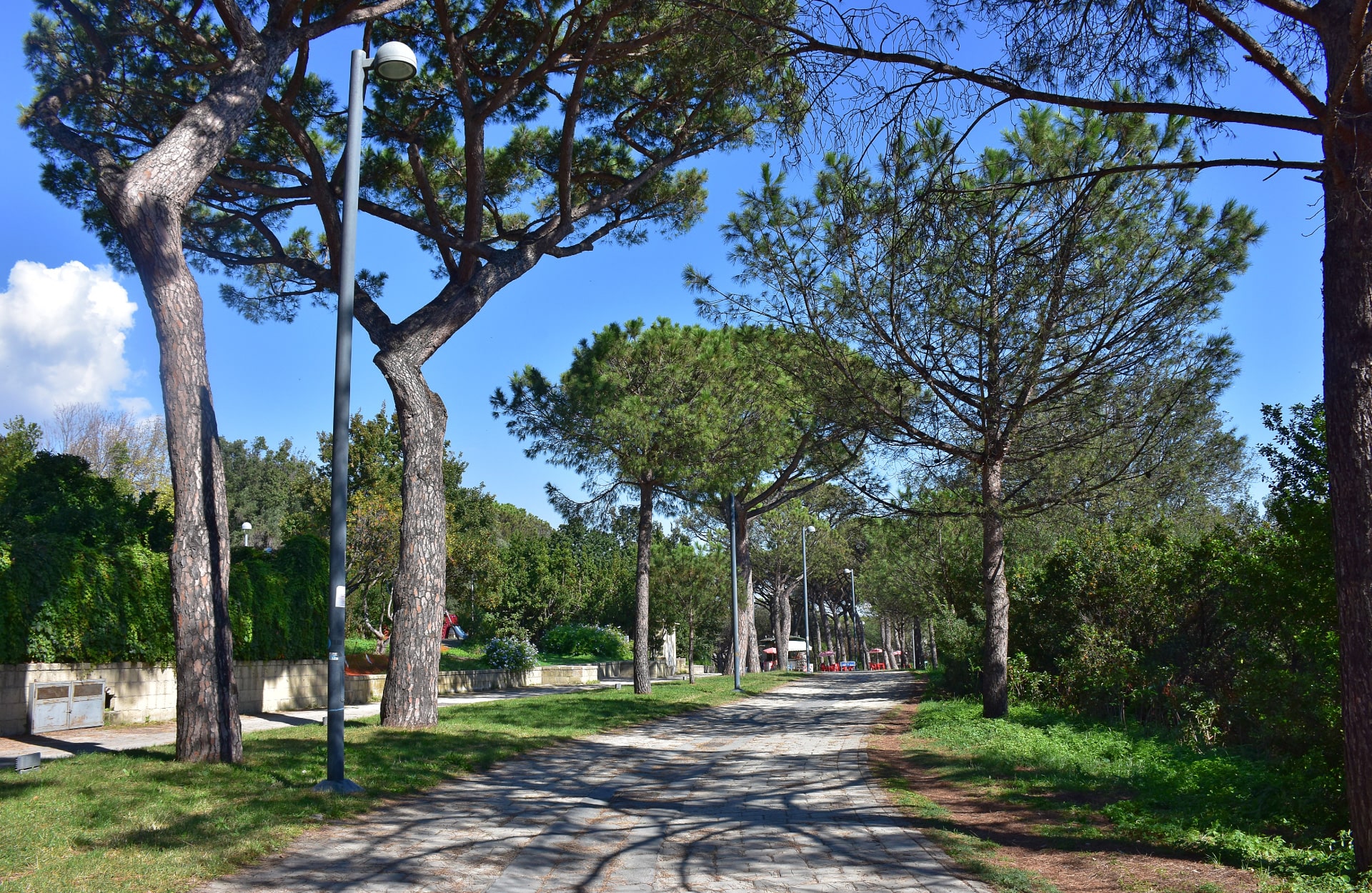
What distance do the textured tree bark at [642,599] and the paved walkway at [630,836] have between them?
32.8ft

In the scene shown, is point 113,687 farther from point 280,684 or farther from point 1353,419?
point 1353,419

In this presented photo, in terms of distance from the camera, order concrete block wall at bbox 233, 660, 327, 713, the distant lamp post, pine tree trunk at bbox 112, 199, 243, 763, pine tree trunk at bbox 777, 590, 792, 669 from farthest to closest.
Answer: pine tree trunk at bbox 777, 590, 792, 669, the distant lamp post, concrete block wall at bbox 233, 660, 327, 713, pine tree trunk at bbox 112, 199, 243, 763

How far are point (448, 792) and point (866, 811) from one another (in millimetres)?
3564

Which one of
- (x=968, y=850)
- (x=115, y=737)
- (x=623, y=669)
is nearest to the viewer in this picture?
(x=968, y=850)

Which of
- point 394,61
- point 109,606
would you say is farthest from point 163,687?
point 394,61

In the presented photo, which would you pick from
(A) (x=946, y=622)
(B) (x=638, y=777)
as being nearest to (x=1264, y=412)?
(A) (x=946, y=622)

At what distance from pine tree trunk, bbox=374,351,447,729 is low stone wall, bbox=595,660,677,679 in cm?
2014

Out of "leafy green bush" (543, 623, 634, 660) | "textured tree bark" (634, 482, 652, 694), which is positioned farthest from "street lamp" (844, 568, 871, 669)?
"textured tree bark" (634, 482, 652, 694)

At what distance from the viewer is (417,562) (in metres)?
11.8

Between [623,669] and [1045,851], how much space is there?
32137mm

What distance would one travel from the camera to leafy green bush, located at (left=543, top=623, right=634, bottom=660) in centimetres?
3700

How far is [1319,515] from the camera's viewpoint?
689 cm

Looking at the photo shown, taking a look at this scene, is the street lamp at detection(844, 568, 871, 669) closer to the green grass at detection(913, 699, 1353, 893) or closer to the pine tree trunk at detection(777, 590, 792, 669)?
the pine tree trunk at detection(777, 590, 792, 669)

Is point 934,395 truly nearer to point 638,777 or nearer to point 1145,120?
point 1145,120
